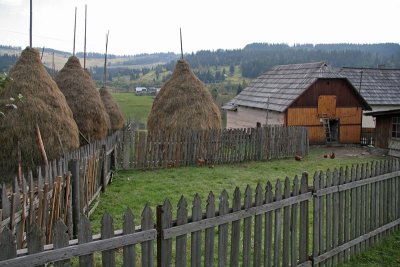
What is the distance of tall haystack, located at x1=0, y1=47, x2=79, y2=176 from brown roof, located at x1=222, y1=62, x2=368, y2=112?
14.3 m

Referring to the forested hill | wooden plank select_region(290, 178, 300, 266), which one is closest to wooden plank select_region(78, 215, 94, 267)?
wooden plank select_region(290, 178, 300, 266)

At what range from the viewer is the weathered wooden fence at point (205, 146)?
15203 mm

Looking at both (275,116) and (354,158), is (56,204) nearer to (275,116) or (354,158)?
(354,158)

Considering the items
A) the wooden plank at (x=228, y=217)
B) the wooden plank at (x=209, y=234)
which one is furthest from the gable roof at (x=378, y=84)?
the wooden plank at (x=209, y=234)

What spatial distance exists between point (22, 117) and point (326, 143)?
712 inches

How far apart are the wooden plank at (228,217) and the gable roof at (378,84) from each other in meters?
25.5

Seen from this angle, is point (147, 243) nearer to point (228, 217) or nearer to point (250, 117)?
point (228, 217)

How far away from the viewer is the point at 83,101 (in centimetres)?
1686

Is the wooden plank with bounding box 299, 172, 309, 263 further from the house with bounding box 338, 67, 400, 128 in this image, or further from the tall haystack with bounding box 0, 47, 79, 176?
the house with bounding box 338, 67, 400, 128

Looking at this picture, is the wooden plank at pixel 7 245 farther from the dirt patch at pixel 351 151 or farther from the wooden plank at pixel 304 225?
the dirt patch at pixel 351 151

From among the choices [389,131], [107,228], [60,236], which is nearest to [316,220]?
[107,228]

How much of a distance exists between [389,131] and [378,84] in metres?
11.4

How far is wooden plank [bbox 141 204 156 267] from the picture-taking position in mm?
3799

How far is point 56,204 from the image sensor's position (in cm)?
634
